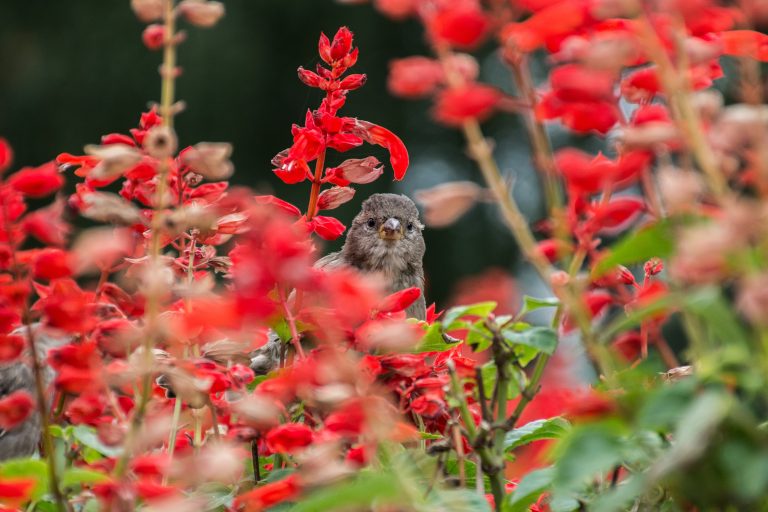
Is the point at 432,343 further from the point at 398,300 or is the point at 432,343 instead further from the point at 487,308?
the point at 487,308

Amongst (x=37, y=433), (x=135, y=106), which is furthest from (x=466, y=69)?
(x=135, y=106)

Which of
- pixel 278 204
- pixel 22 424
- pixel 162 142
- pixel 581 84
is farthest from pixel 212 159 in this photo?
pixel 22 424

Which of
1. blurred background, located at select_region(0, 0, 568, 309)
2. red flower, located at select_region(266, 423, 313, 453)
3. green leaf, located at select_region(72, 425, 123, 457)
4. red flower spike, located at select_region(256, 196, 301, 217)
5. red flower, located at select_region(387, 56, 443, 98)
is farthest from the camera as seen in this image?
blurred background, located at select_region(0, 0, 568, 309)

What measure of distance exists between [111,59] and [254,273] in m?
7.16

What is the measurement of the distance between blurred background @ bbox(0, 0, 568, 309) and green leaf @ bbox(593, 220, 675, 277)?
6.40 m

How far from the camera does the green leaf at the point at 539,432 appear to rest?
1.00 meters

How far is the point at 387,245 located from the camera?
9.99ft

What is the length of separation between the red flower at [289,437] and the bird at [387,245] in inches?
79.1

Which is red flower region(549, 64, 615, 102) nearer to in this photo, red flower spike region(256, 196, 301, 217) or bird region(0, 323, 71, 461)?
red flower spike region(256, 196, 301, 217)

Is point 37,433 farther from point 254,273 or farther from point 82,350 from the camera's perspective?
point 254,273

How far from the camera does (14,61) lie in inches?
305

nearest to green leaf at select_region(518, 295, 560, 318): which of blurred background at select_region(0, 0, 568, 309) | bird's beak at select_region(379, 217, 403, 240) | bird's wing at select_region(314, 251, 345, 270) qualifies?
bird's wing at select_region(314, 251, 345, 270)

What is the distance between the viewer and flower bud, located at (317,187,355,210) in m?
1.18

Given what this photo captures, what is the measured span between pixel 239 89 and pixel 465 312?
271 inches
